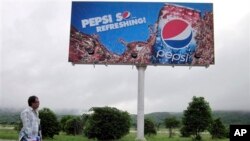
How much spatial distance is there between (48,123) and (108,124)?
311cm

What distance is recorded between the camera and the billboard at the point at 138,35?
20469 mm

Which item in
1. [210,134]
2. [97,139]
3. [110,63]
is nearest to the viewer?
[110,63]

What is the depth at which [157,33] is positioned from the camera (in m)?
20.7

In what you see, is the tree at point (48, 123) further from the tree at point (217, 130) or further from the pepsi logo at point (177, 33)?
the tree at point (217, 130)

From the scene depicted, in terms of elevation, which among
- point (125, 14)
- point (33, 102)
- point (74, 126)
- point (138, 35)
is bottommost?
point (74, 126)

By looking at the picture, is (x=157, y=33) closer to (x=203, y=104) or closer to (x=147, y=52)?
(x=147, y=52)

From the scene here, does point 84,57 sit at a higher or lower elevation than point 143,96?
higher

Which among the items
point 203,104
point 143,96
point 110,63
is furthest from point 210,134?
point 110,63

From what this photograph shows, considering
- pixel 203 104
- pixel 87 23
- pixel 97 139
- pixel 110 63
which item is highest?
pixel 87 23

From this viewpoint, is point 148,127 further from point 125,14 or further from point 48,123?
point 125,14

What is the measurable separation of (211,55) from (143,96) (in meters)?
3.13

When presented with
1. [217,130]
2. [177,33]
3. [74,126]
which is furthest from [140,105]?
[74,126]

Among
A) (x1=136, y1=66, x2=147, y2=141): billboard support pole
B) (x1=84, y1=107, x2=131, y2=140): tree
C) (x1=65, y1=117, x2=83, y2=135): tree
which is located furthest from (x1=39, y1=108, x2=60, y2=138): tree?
(x1=65, y1=117, x2=83, y2=135): tree

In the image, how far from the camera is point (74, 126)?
29.2 m
